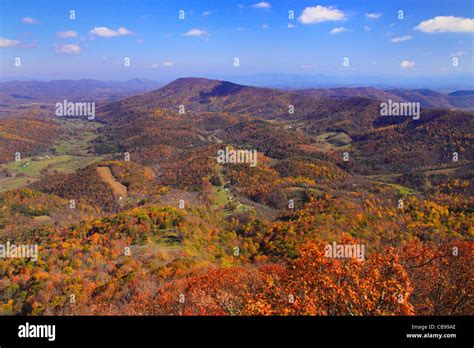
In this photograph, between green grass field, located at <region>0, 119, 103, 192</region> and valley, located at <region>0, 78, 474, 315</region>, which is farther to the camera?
green grass field, located at <region>0, 119, 103, 192</region>

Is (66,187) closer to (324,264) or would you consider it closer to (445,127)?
(324,264)
